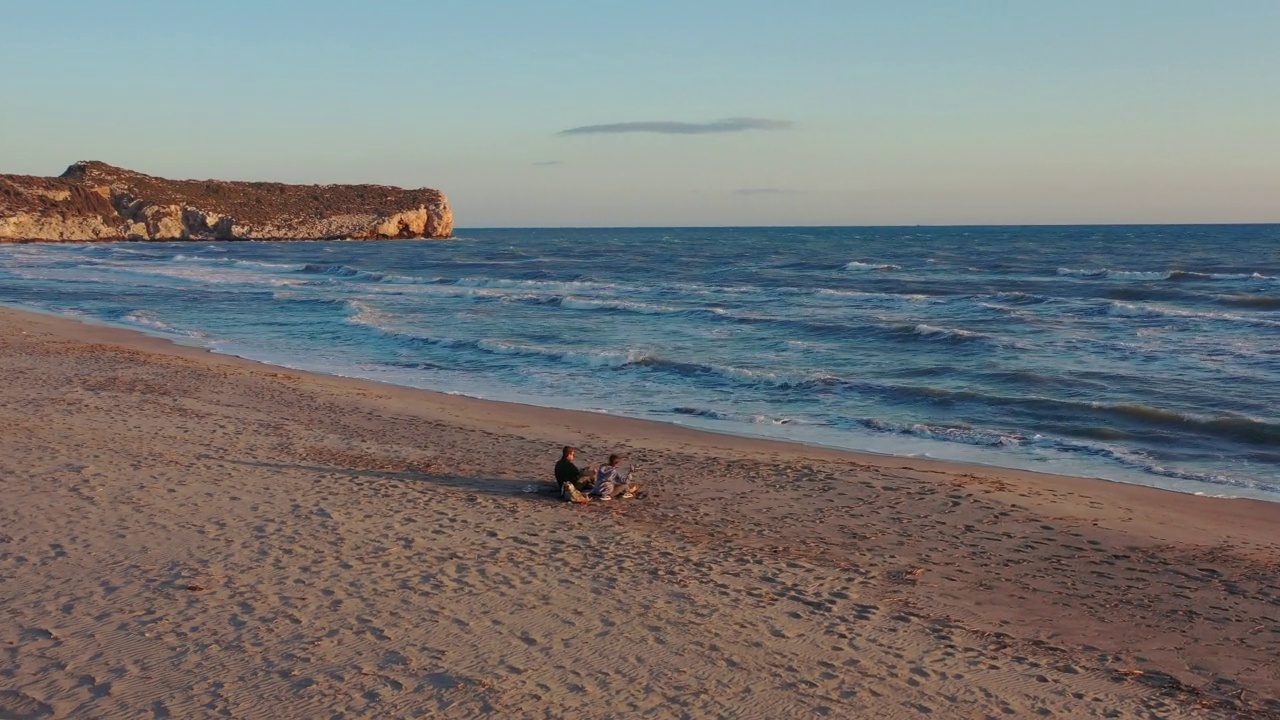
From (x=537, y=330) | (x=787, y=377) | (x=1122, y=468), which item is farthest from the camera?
(x=537, y=330)

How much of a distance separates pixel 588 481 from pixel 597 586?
9.44 ft

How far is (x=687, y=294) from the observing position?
130ft

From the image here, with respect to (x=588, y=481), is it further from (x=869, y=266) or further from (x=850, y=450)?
(x=869, y=266)

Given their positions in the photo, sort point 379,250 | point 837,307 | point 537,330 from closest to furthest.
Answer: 1. point 537,330
2. point 837,307
3. point 379,250

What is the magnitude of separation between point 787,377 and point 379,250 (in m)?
60.1

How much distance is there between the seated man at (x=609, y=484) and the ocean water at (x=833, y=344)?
15.4 ft

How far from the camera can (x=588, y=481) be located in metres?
10.6

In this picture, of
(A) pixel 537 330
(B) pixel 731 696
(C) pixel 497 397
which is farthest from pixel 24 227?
(B) pixel 731 696

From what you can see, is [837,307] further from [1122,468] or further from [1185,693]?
[1185,693]

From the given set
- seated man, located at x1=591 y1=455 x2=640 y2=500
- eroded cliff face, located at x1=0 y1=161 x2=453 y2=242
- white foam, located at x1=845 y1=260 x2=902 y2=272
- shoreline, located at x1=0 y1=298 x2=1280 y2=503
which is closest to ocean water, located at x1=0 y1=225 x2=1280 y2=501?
shoreline, located at x1=0 y1=298 x2=1280 y2=503

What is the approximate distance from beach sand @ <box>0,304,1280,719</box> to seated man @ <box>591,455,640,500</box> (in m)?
0.27

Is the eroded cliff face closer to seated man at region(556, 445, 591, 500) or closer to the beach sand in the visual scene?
the beach sand

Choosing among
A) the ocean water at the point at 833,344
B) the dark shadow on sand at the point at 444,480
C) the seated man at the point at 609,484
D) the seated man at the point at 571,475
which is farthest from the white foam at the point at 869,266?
the seated man at the point at 571,475

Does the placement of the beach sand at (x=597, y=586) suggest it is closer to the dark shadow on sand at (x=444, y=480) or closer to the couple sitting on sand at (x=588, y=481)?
the dark shadow on sand at (x=444, y=480)
